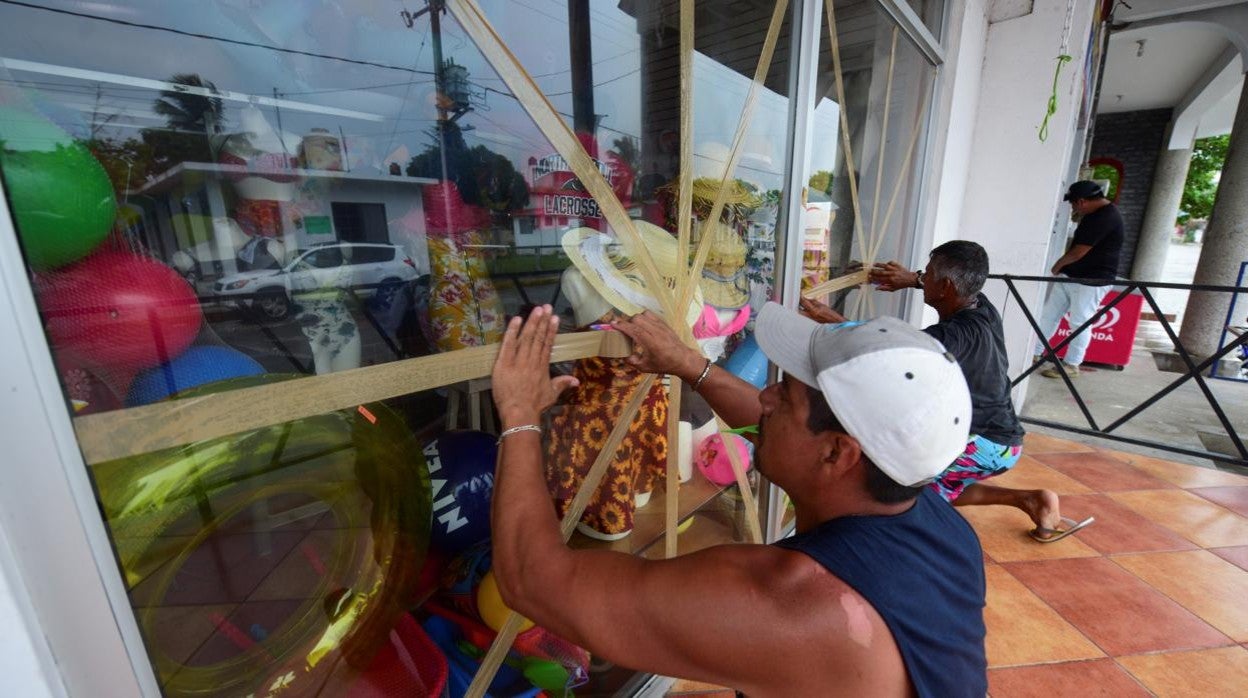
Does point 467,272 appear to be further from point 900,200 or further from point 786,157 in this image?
point 900,200

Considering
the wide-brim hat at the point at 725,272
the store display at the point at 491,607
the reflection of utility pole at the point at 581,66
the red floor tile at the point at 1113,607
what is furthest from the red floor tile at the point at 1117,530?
the reflection of utility pole at the point at 581,66

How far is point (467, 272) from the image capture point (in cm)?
123

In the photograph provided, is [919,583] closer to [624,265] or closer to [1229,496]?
[624,265]

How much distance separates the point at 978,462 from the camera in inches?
91.8

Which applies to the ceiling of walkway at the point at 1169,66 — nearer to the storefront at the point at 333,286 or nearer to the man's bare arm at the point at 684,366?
the storefront at the point at 333,286

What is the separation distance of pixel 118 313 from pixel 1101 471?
4.62 m

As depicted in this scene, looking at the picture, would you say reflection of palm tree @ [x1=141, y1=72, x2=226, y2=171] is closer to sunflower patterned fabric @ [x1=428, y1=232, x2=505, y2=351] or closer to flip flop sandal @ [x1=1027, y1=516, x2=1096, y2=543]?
sunflower patterned fabric @ [x1=428, y1=232, x2=505, y2=351]

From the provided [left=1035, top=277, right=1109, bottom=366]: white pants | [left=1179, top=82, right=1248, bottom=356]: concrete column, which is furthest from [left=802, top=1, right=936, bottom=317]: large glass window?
[left=1179, top=82, right=1248, bottom=356]: concrete column

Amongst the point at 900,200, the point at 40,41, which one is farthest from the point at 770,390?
the point at 900,200

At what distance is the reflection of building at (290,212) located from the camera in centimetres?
84

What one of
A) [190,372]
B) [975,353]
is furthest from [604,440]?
[975,353]

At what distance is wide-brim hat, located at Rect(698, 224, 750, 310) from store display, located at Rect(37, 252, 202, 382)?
128cm

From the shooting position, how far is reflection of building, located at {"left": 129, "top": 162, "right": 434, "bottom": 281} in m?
0.84

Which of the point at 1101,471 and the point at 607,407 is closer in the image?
the point at 607,407
